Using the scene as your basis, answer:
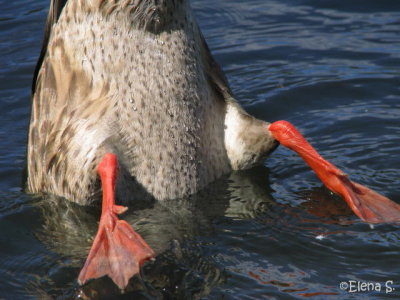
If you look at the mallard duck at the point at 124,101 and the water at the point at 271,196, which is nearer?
the water at the point at 271,196

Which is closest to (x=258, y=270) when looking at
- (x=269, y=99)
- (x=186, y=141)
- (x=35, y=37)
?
(x=186, y=141)

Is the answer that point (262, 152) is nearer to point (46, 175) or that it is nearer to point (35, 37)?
point (46, 175)

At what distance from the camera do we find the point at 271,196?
6473 mm

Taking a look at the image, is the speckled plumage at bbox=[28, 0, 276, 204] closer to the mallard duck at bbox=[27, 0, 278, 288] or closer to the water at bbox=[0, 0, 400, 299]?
the mallard duck at bbox=[27, 0, 278, 288]

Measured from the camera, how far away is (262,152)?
22.1ft

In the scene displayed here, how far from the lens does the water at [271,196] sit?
17.5 ft

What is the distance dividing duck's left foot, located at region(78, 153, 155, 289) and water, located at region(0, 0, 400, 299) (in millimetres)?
151

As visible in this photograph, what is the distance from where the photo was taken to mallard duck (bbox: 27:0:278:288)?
6066 millimetres

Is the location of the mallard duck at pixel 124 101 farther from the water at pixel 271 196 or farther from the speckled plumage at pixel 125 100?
the water at pixel 271 196

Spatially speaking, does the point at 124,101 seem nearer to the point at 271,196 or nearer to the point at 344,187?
the point at 271,196

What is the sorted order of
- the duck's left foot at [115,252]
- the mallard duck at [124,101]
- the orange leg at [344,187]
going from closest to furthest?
the duck's left foot at [115,252] → the orange leg at [344,187] → the mallard duck at [124,101]

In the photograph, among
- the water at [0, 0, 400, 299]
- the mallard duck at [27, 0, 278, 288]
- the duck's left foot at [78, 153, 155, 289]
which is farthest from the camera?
the mallard duck at [27, 0, 278, 288]

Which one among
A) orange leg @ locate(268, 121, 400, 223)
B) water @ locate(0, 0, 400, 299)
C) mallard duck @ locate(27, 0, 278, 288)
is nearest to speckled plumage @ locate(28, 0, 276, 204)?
mallard duck @ locate(27, 0, 278, 288)

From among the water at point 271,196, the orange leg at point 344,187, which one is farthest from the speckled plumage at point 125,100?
the orange leg at point 344,187
